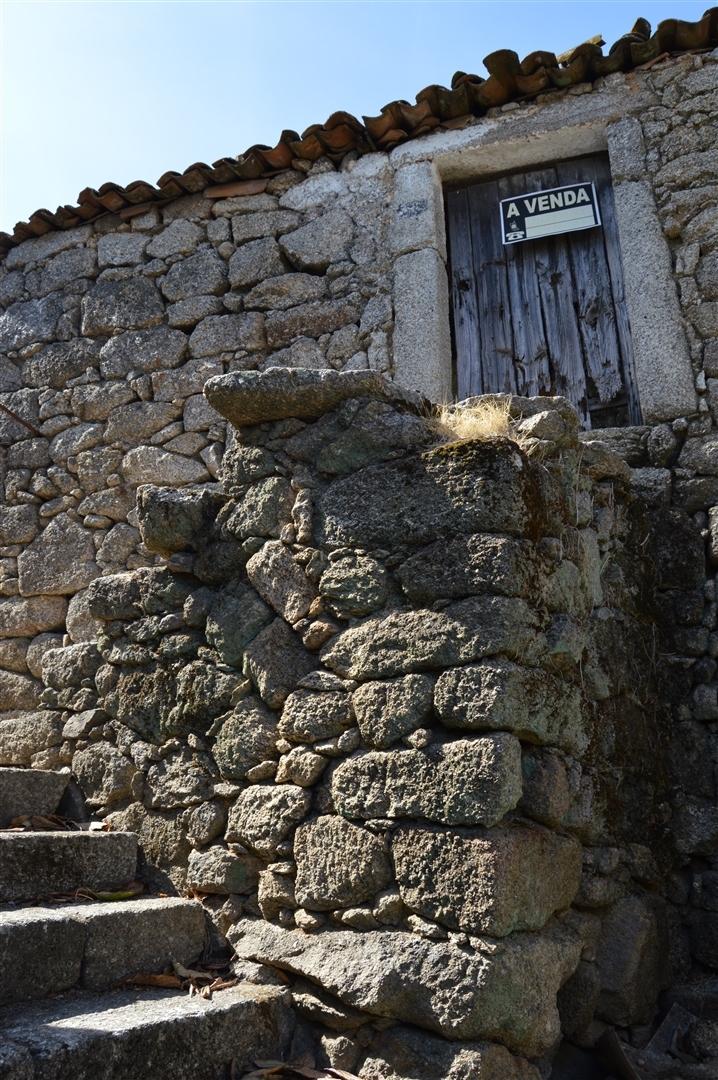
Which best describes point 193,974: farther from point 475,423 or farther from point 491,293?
point 491,293

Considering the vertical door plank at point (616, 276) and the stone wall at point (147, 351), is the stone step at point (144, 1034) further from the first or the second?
the vertical door plank at point (616, 276)

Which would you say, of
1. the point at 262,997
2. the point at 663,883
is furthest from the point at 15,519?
the point at 663,883

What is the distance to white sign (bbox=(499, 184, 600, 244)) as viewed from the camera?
15.3 feet

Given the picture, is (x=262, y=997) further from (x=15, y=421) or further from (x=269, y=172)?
(x=269, y=172)

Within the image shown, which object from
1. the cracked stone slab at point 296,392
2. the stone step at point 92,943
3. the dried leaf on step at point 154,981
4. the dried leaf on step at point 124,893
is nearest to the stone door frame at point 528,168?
the cracked stone slab at point 296,392

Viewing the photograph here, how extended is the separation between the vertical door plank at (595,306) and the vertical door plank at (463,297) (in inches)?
20.4

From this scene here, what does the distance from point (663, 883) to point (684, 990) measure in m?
0.34

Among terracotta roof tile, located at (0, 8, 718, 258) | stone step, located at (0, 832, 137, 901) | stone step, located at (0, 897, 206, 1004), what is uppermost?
terracotta roof tile, located at (0, 8, 718, 258)

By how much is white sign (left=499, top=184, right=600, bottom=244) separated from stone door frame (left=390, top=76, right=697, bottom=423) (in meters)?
0.21

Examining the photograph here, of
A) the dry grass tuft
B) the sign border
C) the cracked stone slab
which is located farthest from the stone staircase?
the sign border

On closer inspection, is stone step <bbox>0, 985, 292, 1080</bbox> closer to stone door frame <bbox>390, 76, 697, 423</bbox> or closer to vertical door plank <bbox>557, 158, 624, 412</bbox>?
stone door frame <bbox>390, 76, 697, 423</bbox>

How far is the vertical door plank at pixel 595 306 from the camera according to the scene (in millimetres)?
4426

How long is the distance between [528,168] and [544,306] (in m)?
0.83

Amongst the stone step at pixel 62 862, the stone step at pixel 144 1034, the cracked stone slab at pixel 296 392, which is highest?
the cracked stone slab at pixel 296 392
